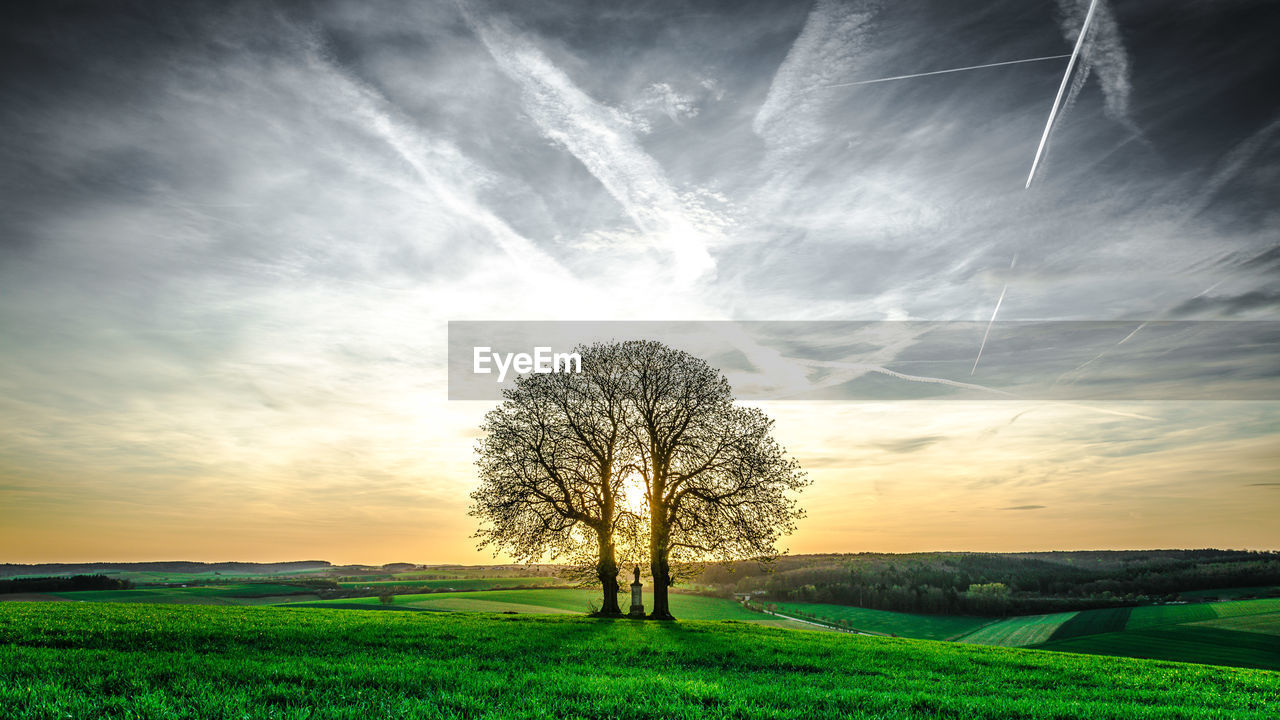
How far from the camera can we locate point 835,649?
19.8 metres

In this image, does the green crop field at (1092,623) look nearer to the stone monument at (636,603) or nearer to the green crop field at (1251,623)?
the green crop field at (1251,623)

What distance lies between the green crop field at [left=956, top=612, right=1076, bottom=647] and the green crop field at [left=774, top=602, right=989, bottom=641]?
365cm

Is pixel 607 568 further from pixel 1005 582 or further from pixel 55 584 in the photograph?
pixel 1005 582

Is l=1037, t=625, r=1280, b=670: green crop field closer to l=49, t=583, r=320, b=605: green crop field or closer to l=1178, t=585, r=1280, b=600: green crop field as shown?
l=1178, t=585, r=1280, b=600: green crop field

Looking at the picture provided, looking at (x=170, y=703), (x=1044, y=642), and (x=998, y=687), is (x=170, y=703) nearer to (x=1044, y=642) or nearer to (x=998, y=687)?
(x=998, y=687)

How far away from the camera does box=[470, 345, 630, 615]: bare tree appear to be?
35031 mm

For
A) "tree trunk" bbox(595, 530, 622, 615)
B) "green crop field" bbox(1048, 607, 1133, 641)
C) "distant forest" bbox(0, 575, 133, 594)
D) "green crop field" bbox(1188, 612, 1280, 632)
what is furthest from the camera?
"green crop field" bbox(1048, 607, 1133, 641)

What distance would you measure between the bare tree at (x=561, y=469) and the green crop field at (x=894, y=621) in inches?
3234

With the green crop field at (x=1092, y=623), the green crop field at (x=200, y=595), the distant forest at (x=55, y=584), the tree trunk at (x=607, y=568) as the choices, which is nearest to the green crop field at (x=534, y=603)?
the green crop field at (x=200, y=595)

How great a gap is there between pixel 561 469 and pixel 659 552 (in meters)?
7.09

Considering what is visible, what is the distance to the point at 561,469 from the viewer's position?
117ft

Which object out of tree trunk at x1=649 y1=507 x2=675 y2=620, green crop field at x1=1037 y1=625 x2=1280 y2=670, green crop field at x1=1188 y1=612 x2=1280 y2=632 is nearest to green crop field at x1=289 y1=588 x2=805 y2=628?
green crop field at x1=1037 y1=625 x2=1280 y2=670

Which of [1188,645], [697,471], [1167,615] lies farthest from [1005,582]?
[697,471]

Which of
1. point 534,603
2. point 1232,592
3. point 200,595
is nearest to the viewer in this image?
point 200,595
